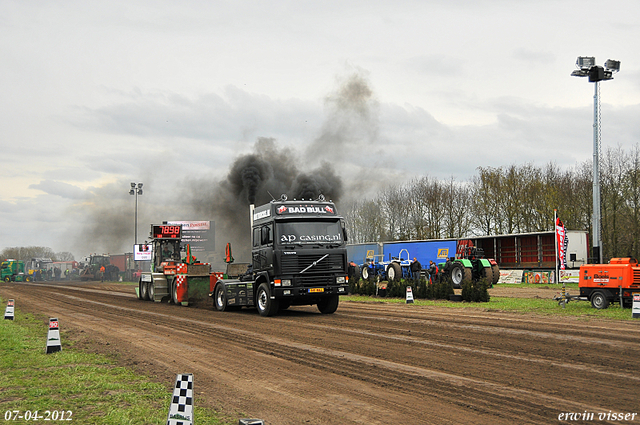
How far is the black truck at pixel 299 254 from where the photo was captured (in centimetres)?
1648

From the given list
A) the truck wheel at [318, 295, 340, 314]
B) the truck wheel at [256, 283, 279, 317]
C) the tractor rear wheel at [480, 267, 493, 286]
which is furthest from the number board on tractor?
the tractor rear wheel at [480, 267, 493, 286]

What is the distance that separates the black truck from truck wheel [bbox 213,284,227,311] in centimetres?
254

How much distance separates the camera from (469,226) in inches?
2195

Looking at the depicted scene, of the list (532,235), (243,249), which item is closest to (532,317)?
(532,235)

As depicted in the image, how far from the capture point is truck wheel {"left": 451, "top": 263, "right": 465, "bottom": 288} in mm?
28244

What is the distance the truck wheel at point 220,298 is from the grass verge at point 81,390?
9177 mm

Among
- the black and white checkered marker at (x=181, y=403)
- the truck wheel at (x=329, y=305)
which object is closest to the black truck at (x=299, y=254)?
the truck wheel at (x=329, y=305)

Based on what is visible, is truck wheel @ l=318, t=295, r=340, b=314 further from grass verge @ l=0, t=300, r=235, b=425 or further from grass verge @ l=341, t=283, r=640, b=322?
grass verge @ l=0, t=300, r=235, b=425

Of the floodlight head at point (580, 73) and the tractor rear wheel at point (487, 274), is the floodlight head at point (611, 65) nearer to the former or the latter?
the floodlight head at point (580, 73)

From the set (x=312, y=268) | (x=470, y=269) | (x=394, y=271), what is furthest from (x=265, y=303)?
(x=394, y=271)

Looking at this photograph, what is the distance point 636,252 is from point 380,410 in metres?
43.5

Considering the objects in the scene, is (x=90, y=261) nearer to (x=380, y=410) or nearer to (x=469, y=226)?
(x=469, y=226)

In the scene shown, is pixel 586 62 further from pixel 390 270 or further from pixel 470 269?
pixel 390 270

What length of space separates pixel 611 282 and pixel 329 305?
941 centimetres
